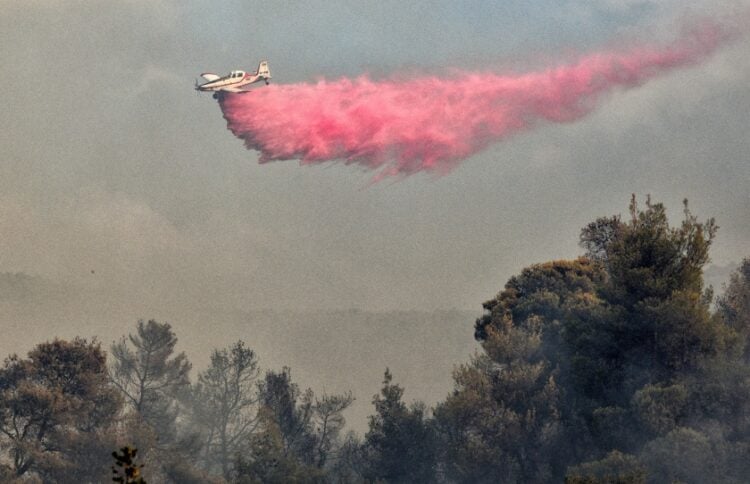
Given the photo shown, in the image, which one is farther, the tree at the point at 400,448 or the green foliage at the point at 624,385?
the tree at the point at 400,448

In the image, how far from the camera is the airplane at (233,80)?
9025cm

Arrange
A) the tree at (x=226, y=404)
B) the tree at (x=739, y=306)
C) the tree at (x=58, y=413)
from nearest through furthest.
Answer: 1. the tree at (x=58, y=413)
2. the tree at (x=739, y=306)
3. the tree at (x=226, y=404)

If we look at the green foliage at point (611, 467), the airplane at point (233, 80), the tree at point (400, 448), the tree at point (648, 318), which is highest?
the airplane at point (233, 80)

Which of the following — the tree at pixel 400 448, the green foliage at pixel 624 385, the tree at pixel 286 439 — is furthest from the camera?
the tree at pixel 400 448

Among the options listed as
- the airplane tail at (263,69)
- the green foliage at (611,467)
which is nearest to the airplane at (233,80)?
the airplane tail at (263,69)

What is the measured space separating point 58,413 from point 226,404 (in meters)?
27.1

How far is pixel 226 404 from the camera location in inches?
3942

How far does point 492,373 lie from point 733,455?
65.2 feet

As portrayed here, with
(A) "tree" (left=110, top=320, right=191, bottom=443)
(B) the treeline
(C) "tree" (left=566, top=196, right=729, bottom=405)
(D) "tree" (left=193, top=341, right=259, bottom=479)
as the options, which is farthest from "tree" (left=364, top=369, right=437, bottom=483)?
(A) "tree" (left=110, top=320, right=191, bottom=443)

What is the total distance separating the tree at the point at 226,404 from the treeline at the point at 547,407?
11.4m

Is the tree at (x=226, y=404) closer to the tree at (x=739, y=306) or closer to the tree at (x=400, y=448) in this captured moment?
the tree at (x=400, y=448)

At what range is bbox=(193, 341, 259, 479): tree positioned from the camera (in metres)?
98.6

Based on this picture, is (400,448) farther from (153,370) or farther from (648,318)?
(153,370)

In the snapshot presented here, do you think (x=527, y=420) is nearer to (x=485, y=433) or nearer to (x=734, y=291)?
(x=485, y=433)
